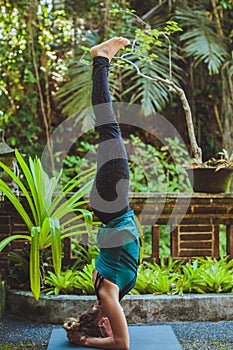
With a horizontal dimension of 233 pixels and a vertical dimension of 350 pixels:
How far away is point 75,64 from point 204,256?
3.35m

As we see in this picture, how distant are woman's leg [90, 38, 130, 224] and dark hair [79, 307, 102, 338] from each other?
0.58 metres

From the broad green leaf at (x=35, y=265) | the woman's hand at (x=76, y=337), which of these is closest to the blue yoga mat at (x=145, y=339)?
the woman's hand at (x=76, y=337)

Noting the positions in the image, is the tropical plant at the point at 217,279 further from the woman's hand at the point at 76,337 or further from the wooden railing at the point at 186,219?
the woman's hand at the point at 76,337

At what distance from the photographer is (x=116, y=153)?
298 cm

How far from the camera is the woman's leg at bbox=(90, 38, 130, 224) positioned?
2.98 m

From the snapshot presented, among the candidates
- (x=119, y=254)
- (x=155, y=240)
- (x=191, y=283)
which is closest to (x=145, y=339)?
(x=119, y=254)

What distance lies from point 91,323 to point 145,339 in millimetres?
358

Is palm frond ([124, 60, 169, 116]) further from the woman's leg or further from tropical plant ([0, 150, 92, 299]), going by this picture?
the woman's leg

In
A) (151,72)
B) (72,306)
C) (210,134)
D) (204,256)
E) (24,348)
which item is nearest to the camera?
(24,348)

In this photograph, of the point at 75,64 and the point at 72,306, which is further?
the point at 75,64

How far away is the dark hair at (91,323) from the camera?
9.73 ft

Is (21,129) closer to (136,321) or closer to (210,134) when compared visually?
(210,134)

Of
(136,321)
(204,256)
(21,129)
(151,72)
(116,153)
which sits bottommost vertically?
(136,321)

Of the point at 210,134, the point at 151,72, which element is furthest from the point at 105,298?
the point at 210,134
